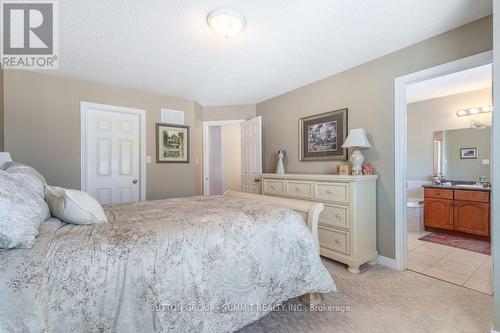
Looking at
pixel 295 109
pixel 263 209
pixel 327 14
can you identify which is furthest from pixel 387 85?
pixel 263 209

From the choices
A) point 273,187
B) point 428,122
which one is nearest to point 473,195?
point 428,122

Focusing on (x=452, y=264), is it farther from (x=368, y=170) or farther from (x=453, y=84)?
(x=453, y=84)

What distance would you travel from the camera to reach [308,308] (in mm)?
1733

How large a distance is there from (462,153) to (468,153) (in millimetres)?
76

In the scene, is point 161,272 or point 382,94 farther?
point 382,94

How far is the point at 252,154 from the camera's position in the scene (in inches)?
161

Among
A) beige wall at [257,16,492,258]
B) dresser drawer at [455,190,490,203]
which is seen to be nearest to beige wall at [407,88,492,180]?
dresser drawer at [455,190,490,203]

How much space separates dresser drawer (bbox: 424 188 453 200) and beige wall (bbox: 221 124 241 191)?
374cm

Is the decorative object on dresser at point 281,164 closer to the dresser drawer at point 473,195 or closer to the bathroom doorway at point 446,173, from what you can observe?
the bathroom doorway at point 446,173

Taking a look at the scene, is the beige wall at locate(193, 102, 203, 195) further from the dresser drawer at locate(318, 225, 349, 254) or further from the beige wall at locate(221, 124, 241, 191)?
the dresser drawer at locate(318, 225, 349, 254)

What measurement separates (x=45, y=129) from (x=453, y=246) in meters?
5.58

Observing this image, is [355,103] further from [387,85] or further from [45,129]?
[45,129]

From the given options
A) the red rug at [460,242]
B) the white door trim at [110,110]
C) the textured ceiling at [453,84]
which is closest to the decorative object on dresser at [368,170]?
the textured ceiling at [453,84]

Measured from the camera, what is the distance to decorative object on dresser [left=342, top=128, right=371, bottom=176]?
262cm
